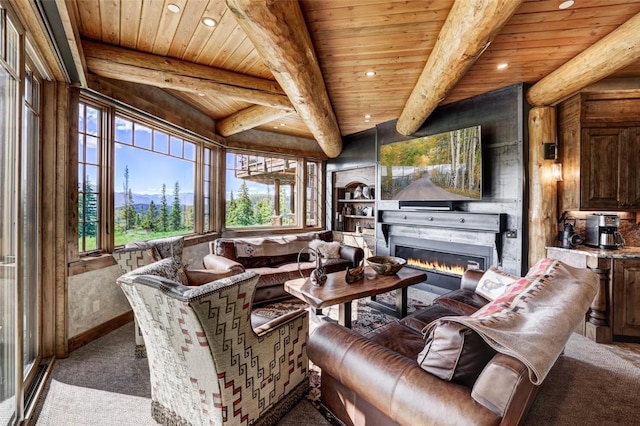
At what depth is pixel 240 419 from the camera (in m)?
1.56

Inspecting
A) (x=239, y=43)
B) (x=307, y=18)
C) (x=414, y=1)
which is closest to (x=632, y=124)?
(x=414, y=1)

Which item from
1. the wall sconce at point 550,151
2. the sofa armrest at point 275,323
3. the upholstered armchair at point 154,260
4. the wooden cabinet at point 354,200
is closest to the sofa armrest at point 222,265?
the upholstered armchair at point 154,260

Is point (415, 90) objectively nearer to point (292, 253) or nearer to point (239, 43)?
point (239, 43)

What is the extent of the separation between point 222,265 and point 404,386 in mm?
2682

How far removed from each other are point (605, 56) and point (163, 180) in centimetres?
507

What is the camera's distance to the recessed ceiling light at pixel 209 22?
229cm

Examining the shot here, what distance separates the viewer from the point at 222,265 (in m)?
3.44

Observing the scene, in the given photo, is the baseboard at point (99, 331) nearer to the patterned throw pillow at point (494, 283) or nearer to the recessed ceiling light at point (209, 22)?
the recessed ceiling light at point (209, 22)

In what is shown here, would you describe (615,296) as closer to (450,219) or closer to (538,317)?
(450,219)

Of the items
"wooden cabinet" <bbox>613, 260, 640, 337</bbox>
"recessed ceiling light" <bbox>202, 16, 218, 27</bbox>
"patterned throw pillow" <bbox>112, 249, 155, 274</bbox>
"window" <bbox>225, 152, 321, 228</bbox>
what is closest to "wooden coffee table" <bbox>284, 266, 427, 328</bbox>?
"patterned throw pillow" <bbox>112, 249, 155, 274</bbox>

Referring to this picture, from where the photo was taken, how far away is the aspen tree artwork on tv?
3.81m

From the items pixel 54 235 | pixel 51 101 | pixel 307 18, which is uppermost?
pixel 307 18

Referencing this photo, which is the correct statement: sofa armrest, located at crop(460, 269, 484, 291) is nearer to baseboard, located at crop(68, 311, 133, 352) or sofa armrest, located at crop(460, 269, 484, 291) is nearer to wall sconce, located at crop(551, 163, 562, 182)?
wall sconce, located at crop(551, 163, 562, 182)

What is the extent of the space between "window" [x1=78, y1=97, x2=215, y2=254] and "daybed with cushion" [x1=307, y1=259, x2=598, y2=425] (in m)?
2.80
